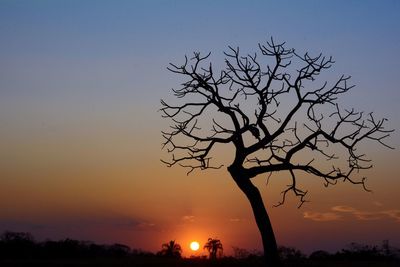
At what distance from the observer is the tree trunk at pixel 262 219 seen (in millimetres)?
14047

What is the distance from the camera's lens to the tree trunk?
14.0m

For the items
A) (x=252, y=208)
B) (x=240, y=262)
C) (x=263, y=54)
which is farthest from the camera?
(x=240, y=262)

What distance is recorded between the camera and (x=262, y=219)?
14188 mm

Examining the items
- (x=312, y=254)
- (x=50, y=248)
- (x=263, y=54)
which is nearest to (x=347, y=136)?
(x=263, y=54)

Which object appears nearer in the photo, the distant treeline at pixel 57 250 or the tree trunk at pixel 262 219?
the tree trunk at pixel 262 219

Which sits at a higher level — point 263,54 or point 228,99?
point 263,54

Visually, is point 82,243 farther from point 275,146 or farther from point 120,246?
point 275,146

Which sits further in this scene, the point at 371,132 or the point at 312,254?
the point at 312,254

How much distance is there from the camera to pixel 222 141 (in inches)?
584

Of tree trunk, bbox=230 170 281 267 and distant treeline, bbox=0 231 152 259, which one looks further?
distant treeline, bbox=0 231 152 259

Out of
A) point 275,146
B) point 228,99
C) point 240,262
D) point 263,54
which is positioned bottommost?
point 240,262

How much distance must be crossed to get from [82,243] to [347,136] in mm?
17871

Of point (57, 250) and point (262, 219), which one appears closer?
point (262, 219)

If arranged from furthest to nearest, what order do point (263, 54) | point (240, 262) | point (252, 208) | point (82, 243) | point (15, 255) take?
point (82, 243) < point (15, 255) < point (240, 262) < point (263, 54) < point (252, 208)
